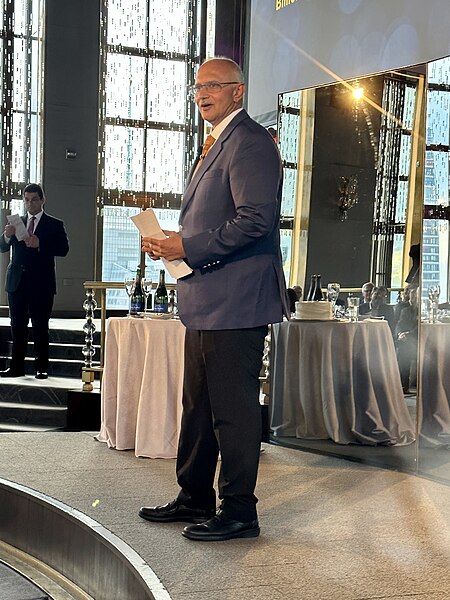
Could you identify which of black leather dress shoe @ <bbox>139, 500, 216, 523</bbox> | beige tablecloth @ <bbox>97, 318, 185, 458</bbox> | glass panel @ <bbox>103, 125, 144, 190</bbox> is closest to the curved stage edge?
black leather dress shoe @ <bbox>139, 500, 216, 523</bbox>

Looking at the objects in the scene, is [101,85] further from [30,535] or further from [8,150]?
[30,535]

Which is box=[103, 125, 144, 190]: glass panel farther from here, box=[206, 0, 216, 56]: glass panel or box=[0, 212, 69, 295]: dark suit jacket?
box=[0, 212, 69, 295]: dark suit jacket

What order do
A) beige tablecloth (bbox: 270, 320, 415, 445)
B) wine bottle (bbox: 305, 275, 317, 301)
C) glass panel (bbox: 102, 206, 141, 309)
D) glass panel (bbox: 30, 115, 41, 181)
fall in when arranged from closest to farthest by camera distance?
beige tablecloth (bbox: 270, 320, 415, 445) < wine bottle (bbox: 305, 275, 317, 301) < glass panel (bbox: 30, 115, 41, 181) < glass panel (bbox: 102, 206, 141, 309)

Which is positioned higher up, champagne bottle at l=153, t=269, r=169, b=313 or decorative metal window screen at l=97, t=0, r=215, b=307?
decorative metal window screen at l=97, t=0, r=215, b=307

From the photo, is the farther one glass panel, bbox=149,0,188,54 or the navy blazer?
glass panel, bbox=149,0,188,54

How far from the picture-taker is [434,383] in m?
4.27

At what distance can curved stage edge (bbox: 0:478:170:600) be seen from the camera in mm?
2650

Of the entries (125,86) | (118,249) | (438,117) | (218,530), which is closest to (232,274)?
(218,530)

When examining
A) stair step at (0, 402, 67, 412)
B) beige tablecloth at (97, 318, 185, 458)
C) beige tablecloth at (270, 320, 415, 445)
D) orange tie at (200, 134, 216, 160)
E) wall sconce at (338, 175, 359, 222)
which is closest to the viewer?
orange tie at (200, 134, 216, 160)

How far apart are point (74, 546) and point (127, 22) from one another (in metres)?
10.5

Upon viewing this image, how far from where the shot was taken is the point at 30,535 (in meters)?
3.50

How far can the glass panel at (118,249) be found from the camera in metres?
12.4

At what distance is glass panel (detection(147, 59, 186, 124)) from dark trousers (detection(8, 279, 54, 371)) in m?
6.11

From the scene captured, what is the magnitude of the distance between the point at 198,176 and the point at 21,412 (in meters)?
3.86
